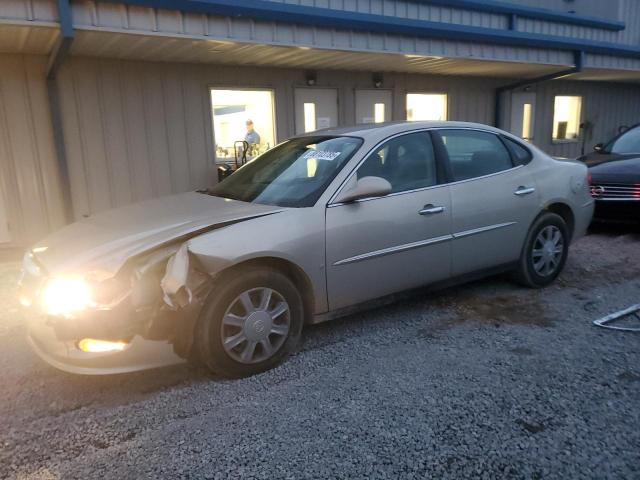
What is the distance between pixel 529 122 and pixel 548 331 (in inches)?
383

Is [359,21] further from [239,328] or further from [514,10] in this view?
[239,328]

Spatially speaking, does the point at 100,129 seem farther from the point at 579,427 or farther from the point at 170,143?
the point at 579,427

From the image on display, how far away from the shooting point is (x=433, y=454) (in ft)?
7.92

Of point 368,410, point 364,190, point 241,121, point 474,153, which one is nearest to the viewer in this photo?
point 368,410

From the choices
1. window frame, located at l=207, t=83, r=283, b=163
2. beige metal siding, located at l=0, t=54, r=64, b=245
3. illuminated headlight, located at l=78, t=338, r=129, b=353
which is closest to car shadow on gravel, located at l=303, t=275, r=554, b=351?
illuminated headlight, located at l=78, t=338, r=129, b=353

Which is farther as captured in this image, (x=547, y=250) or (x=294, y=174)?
(x=547, y=250)

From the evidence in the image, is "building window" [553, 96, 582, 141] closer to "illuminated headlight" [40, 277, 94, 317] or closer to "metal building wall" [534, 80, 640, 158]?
"metal building wall" [534, 80, 640, 158]

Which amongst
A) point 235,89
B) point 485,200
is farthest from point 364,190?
point 235,89

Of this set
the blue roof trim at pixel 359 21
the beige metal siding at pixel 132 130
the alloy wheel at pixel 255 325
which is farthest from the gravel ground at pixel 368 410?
the blue roof trim at pixel 359 21

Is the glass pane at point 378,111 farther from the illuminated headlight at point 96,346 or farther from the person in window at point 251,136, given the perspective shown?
the illuminated headlight at point 96,346

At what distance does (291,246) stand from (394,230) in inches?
33.6

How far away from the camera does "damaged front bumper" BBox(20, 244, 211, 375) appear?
2.85 m

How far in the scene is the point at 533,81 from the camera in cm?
1107

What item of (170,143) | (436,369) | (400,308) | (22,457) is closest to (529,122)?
(170,143)
